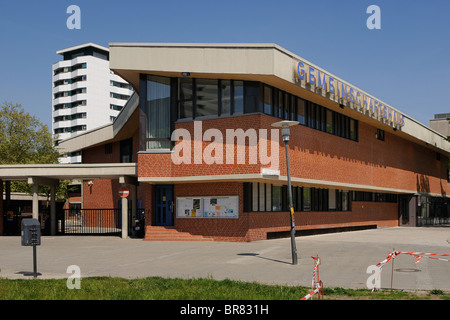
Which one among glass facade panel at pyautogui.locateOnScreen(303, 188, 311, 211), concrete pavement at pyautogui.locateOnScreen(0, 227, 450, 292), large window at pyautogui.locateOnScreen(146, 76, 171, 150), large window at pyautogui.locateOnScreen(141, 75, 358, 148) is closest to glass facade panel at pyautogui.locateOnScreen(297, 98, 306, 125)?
large window at pyautogui.locateOnScreen(141, 75, 358, 148)

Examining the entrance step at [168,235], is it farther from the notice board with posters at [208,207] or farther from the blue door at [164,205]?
the notice board with posters at [208,207]

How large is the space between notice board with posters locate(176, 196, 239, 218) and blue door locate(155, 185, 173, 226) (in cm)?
69

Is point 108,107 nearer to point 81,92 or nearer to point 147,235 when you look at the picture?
point 81,92

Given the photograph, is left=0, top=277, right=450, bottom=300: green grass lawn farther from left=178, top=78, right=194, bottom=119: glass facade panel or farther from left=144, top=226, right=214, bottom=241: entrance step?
left=178, top=78, right=194, bottom=119: glass facade panel

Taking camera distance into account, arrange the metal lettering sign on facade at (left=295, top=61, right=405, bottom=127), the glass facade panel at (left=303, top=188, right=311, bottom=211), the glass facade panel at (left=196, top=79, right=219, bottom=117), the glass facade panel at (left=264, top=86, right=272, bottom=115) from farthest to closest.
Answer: the glass facade panel at (left=303, top=188, right=311, bottom=211) < the metal lettering sign on facade at (left=295, top=61, right=405, bottom=127) < the glass facade panel at (left=196, top=79, right=219, bottom=117) < the glass facade panel at (left=264, top=86, right=272, bottom=115)

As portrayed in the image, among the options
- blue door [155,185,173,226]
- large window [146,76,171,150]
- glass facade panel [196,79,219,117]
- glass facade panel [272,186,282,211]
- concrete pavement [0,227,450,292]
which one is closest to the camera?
concrete pavement [0,227,450,292]

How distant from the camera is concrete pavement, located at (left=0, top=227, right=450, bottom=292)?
42.8 feet

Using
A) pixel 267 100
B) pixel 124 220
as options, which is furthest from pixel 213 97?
pixel 124 220

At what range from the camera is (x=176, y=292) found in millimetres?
10227

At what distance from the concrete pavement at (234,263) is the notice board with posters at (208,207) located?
276cm

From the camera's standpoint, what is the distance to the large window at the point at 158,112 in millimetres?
27609

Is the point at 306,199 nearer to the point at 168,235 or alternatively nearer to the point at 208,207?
the point at 208,207

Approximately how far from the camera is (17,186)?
1993 inches

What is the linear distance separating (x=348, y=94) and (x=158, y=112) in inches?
477
